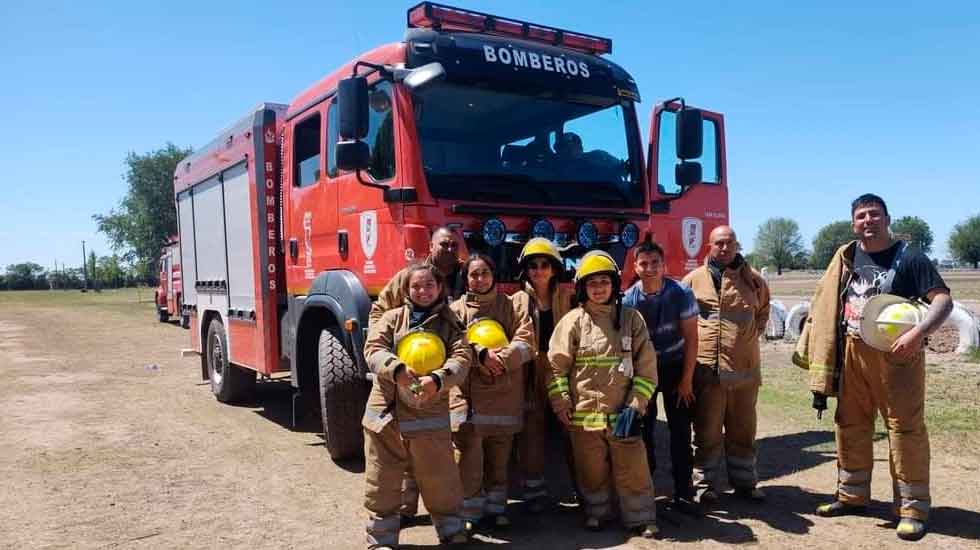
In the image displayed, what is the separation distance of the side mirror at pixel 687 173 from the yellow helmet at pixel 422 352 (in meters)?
2.76

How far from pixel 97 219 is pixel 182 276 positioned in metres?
55.1

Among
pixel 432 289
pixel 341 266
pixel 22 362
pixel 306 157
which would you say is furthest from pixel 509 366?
pixel 22 362

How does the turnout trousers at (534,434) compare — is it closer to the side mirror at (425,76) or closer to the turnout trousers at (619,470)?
the turnout trousers at (619,470)

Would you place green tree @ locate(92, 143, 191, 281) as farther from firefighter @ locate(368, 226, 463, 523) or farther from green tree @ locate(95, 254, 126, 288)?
firefighter @ locate(368, 226, 463, 523)

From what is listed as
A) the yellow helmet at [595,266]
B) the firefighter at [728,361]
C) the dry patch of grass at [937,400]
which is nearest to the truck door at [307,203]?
the yellow helmet at [595,266]

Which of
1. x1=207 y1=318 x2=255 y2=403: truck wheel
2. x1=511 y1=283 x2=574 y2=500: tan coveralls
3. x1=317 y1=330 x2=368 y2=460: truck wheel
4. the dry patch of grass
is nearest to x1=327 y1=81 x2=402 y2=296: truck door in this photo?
x1=317 y1=330 x2=368 y2=460: truck wheel

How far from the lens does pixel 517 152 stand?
521 centimetres

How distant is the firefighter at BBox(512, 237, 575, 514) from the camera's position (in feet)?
14.5

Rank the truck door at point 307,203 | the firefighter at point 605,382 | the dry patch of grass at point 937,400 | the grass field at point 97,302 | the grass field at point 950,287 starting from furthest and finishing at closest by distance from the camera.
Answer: the grass field at point 97,302
the grass field at point 950,287
the dry patch of grass at point 937,400
the truck door at point 307,203
the firefighter at point 605,382

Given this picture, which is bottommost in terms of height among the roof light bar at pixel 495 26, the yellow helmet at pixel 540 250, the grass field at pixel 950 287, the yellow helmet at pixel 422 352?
the grass field at pixel 950 287

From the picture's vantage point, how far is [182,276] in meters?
10.1

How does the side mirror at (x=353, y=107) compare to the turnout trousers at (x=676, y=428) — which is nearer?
the turnout trousers at (x=676, y=428)

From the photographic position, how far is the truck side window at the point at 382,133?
488cm

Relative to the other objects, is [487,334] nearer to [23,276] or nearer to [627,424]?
[627,424]
